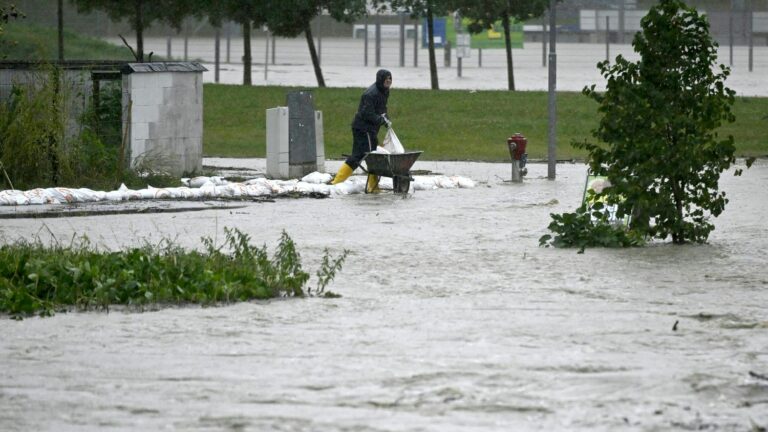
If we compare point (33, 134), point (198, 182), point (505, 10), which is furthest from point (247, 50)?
point (33, 134)

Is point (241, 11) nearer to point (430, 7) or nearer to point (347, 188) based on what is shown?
point (430, 7)

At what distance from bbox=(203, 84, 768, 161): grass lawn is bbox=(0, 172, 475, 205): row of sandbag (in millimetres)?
5936

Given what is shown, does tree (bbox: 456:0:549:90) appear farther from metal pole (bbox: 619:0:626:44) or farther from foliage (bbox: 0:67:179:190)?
foliage (bbox: 0:67:179:190)

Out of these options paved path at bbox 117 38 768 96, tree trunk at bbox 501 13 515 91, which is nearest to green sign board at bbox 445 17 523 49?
paved path at bbox 117 38 768 96

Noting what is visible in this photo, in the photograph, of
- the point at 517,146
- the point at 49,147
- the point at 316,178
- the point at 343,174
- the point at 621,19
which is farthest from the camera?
the point at 621,19

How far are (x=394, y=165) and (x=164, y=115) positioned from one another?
12.7 feet

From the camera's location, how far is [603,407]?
711 cm

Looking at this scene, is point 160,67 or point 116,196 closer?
point 116,196

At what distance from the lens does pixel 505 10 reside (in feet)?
129

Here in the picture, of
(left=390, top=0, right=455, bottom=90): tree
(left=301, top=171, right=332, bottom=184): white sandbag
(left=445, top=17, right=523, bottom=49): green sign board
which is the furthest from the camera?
(left=445, top=17, right=523, bottom=49): green sign board

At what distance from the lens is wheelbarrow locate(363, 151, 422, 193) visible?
1897cm

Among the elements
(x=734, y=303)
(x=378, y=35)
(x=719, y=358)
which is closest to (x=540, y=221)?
(x=734, y=303)

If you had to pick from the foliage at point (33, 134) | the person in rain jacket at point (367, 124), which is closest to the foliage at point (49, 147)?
the foliage at point (33, 134)

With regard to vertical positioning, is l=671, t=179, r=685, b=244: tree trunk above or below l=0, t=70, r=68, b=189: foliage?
below
